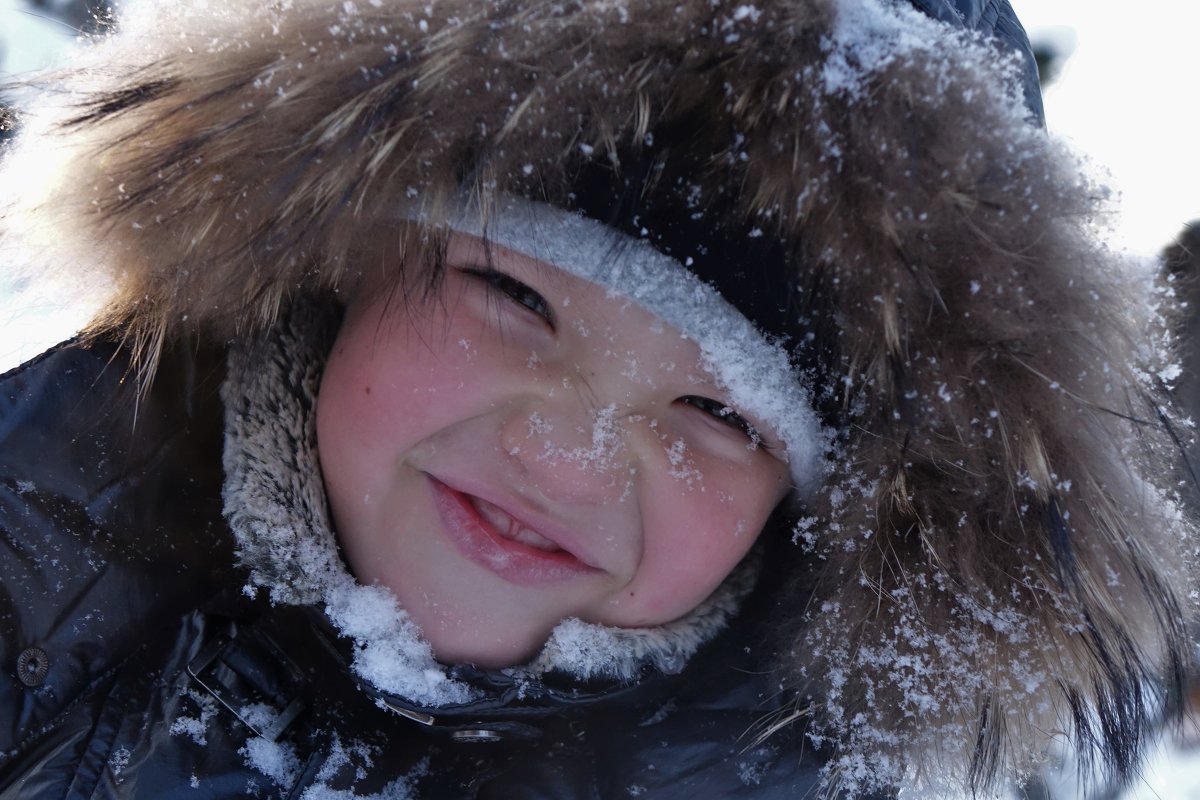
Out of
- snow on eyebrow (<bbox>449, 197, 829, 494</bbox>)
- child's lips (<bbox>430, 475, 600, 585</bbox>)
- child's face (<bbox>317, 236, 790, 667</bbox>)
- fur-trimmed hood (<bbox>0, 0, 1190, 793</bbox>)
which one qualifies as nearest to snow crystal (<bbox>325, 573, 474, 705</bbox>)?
child's face (<bbox>317, 236, 790, 667</bbox>)

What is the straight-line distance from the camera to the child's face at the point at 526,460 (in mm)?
878

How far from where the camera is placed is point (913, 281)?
708 millimetres

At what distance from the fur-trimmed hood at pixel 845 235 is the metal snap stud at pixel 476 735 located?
385mm

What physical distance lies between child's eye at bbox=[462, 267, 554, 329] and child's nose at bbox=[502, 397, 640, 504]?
0.10 meters

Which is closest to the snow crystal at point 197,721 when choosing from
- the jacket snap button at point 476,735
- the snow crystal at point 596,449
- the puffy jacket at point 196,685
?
the puffy jacket at point 196,685

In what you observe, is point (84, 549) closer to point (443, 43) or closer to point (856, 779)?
point (443, 43)

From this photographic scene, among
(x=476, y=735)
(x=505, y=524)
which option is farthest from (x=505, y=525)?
(x=476, y=735)

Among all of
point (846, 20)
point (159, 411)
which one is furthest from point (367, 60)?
point (159, 411)

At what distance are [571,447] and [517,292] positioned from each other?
175mm

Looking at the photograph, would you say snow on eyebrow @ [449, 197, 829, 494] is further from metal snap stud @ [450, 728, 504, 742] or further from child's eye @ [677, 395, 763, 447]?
metal snap stud @ [450, 728, 504, 742]

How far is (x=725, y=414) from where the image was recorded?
952 millimetres

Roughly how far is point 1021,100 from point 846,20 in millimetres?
173

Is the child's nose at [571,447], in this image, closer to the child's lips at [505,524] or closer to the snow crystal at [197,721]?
the child's lips at [505,524]

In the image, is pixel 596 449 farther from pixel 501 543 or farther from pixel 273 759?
pixel 273 759
